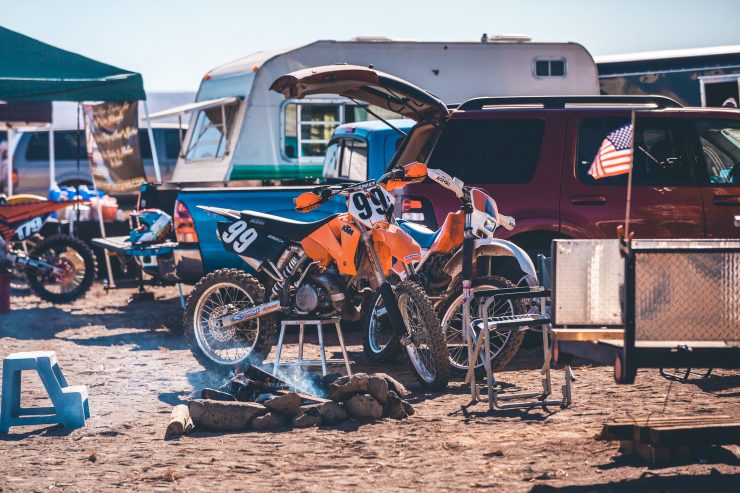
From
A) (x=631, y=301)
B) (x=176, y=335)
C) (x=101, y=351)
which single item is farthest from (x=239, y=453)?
(x=176, y=335)

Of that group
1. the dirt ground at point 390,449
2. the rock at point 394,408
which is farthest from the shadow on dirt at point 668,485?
the rock at point 394,408

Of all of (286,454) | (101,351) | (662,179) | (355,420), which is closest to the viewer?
(286,454)

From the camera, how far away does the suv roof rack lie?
28.8ft

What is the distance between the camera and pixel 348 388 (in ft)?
20.8

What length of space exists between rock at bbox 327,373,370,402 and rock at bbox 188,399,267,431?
489 mm

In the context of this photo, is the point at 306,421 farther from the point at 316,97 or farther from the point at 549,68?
the point at 549,68

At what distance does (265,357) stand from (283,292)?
55cm

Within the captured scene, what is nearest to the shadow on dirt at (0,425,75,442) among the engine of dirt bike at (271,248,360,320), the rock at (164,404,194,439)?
the rock at (164,404,194,439)

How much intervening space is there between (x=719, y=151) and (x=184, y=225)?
459cm

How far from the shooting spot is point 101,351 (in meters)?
9.34

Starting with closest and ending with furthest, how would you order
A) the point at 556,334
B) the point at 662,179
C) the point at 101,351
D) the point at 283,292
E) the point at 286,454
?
the point at 556,334
the point at 286,454
the point at 283,292
the point at 662,179
the point at 101,351

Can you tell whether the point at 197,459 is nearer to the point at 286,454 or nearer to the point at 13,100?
the point at 286,454

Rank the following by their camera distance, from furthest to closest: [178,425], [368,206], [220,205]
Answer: [220,205]
[368,206]
[178,425]

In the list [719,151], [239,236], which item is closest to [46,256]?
[239,236]
